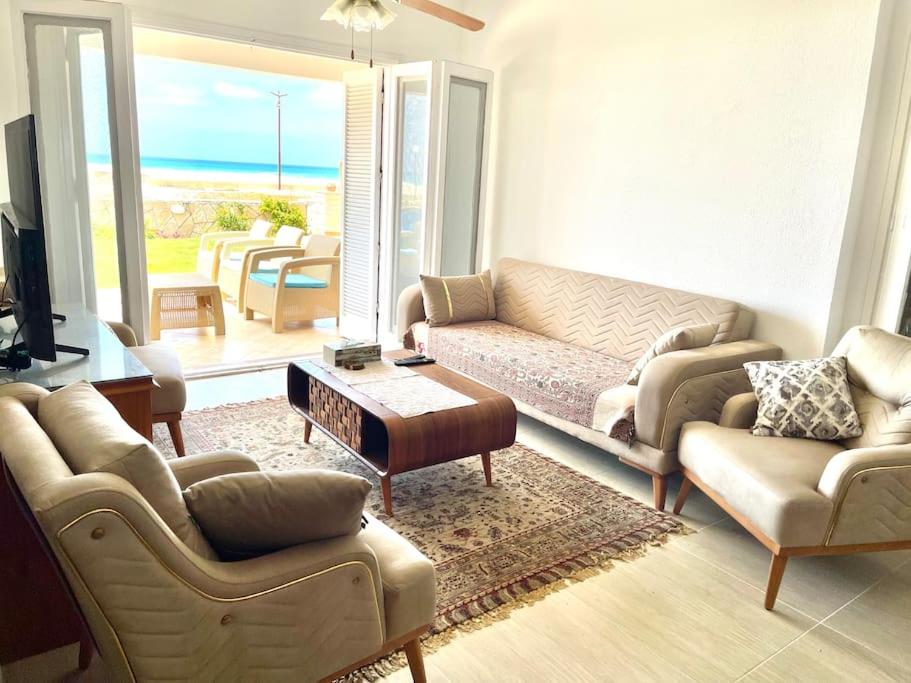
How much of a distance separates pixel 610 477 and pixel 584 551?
2.47 ft

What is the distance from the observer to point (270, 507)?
138 centimetres

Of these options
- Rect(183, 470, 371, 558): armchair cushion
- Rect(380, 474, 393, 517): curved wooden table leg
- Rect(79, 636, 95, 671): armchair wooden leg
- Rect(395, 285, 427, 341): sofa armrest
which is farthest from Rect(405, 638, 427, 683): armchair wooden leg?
Rect(395, 285, 427, 341): sofa armrest

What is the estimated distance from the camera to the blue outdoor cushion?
5604 millimetres

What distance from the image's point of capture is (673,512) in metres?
2.81

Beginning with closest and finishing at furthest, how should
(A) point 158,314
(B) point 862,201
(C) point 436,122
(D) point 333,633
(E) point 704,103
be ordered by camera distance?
(D) point 333,633 → (B) point 862,201 → (E) point 704,103 → (C) point 436,122 → (A) point 158,314

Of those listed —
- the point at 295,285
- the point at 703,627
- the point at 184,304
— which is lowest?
the point at 703,627

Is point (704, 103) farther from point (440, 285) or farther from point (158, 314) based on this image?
point (158, 314)

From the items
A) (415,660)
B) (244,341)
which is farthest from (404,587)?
(244,341)

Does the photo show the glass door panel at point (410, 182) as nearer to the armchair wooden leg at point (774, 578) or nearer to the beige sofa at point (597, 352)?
the beige sofa at point (597, 352)

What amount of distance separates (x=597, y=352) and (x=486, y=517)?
1484 millimetres

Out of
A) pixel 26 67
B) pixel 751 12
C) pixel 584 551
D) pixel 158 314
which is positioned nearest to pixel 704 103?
pixel 751 12

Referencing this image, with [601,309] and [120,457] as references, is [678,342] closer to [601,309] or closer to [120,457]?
[601,309]

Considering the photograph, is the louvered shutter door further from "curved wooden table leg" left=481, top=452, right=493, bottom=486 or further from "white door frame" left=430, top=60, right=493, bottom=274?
"curved wooden table leg" left=481, top=452, right=493, bottom=486

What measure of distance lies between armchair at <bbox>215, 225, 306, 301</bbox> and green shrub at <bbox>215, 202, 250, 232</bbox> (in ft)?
12.7
